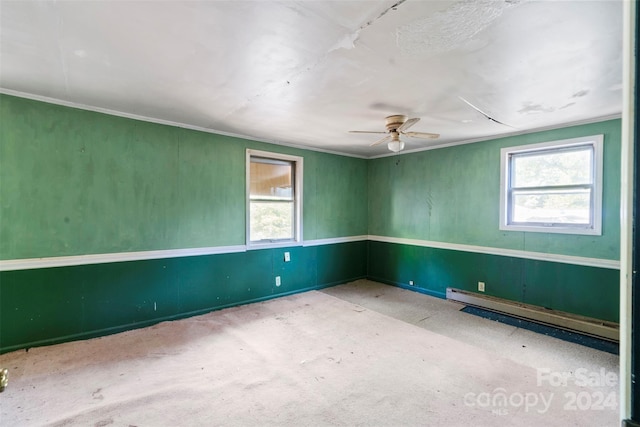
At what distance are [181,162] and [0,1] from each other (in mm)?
2189

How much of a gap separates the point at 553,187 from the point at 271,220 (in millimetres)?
3652

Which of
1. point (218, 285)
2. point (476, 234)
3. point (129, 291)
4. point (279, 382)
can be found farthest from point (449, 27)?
point (129, 291)

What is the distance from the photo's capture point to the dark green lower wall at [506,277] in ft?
10.9

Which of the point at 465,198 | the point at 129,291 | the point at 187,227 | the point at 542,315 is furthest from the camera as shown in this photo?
the point at 465,198

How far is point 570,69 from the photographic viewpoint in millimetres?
2162

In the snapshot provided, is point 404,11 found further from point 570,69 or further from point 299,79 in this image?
point 570,69

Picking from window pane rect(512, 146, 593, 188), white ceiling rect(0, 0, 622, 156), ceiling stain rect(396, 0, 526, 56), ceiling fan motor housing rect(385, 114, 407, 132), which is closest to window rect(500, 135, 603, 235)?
window pane rect(512, 146, 593, 188)

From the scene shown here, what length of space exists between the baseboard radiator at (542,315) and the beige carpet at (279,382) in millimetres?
1159

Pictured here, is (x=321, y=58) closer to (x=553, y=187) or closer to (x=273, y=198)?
(x=273, y=198)

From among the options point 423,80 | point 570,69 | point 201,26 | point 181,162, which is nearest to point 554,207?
point 570,69

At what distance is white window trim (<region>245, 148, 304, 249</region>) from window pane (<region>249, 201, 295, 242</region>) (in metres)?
0.08

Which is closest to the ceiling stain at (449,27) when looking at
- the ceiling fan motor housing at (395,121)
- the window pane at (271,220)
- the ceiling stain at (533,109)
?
the ceiling fan motor housing at (395,121)

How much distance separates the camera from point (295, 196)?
15.9 ft

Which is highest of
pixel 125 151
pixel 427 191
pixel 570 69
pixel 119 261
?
pixel 570 69
